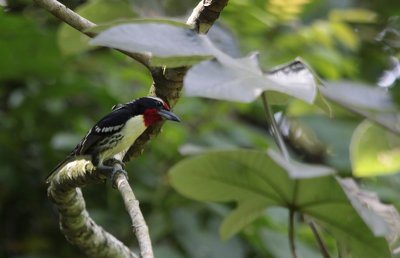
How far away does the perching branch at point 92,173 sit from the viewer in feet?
5.15

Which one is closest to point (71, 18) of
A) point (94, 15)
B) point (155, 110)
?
point (155, 110)

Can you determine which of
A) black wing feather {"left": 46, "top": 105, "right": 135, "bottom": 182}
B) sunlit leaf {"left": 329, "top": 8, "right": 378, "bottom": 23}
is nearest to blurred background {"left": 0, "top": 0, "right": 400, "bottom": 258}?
sunlit leaf {"left": 329, "top": 8, "right": 378, "bottom": 23}

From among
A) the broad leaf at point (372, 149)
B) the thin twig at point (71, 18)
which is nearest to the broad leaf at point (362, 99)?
the broad leaf at point (372, 149)

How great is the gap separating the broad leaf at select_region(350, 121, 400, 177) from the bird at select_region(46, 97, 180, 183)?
532mm

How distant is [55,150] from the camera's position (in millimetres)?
2963

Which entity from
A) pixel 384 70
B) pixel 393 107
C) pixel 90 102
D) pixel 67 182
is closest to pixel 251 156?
pixel 67 182

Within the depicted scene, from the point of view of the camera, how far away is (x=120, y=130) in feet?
6.12

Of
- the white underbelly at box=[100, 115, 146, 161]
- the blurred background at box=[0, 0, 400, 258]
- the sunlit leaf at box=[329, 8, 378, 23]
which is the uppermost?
the white underbelly at box=[100, 115, 146, 161]

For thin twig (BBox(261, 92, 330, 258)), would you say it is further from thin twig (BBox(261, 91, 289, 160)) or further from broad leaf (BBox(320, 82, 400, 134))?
broad leaf (BBox(320, 82, 400, 134))

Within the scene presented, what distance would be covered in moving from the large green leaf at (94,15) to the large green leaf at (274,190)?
72 centimetres

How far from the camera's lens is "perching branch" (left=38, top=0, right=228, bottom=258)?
157 centimetres

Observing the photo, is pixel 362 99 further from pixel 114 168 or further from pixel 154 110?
pixel 114 168

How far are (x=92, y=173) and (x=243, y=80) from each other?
2.03 ft

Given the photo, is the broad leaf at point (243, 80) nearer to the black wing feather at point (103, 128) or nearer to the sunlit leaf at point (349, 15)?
Result: the black wing feather at point (103, 128)
